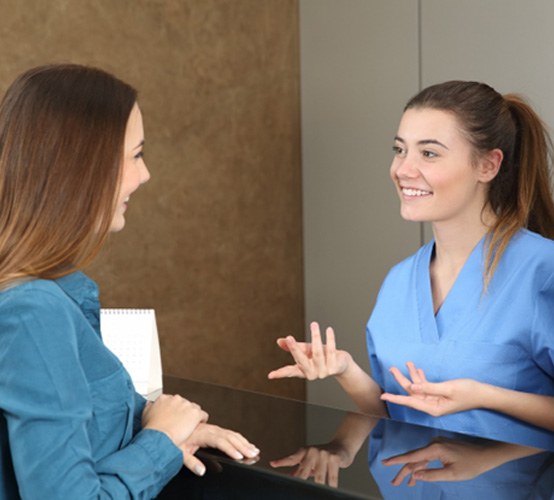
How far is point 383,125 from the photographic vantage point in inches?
143

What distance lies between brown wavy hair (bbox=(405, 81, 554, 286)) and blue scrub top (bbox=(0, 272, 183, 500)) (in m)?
1.17

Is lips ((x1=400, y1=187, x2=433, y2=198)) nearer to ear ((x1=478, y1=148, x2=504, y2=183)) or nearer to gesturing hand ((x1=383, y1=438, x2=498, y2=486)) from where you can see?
ear ((x1=478, y1=148, x2=504, y2=183))

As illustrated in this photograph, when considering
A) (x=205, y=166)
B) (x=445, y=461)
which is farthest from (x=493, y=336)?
(x=205, y=166)

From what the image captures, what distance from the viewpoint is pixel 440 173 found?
2.04 metres

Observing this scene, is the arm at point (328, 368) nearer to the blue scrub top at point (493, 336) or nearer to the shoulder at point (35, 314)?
the blue scrub top at point (493, 336)

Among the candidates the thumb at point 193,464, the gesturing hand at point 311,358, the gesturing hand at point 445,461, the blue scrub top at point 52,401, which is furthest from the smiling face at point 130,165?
the gesturing hand at point 311,358

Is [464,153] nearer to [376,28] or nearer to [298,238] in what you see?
[376,28]

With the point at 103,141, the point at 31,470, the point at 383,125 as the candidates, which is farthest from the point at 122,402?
the point at 383,125

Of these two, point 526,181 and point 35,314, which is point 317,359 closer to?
point 526,181

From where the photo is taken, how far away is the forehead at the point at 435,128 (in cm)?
206

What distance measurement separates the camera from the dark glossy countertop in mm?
1167

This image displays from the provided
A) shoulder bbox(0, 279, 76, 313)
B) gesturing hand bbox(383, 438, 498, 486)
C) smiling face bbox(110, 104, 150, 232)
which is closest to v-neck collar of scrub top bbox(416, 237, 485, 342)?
gesturing hand bbox(383, 438, 498, 486)

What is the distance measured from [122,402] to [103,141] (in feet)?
1.13

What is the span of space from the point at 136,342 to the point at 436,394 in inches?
25.9
